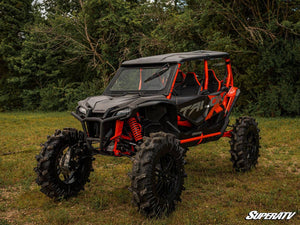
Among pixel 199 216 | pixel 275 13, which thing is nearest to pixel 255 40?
pixel 275 13

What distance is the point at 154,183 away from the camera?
4820 millimetres

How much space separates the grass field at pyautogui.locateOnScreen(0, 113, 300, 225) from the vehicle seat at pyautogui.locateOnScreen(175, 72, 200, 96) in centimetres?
172

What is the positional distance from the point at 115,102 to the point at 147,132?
797 millimetres

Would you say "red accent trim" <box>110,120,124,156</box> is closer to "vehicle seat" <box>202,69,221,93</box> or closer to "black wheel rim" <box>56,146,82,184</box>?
"black wheel rim" <box>56,146,82,184</box>

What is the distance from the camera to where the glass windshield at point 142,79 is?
239 inches

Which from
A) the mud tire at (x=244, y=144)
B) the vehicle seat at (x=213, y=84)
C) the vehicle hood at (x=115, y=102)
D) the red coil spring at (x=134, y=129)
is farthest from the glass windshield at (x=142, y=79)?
the mud tire at (x=244, y=144)

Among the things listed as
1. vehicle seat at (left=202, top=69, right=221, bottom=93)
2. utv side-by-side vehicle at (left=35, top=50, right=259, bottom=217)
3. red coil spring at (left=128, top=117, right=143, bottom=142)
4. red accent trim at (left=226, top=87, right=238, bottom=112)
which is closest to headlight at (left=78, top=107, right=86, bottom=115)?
utv side-by-side vehicle at (left=35, top=50, right=259, bottom=217)

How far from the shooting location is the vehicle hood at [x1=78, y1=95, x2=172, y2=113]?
17.3 ft

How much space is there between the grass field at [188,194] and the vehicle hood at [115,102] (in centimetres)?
152

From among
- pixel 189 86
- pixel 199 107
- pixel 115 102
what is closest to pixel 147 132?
pixel 115 102

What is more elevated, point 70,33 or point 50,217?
point 70,33

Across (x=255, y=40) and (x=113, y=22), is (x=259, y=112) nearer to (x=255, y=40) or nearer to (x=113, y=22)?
(x=255, y=40)

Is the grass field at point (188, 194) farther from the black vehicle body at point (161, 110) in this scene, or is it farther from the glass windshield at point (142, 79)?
the glass windshield at point (142, 79)

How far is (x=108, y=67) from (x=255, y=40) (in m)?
11.0
